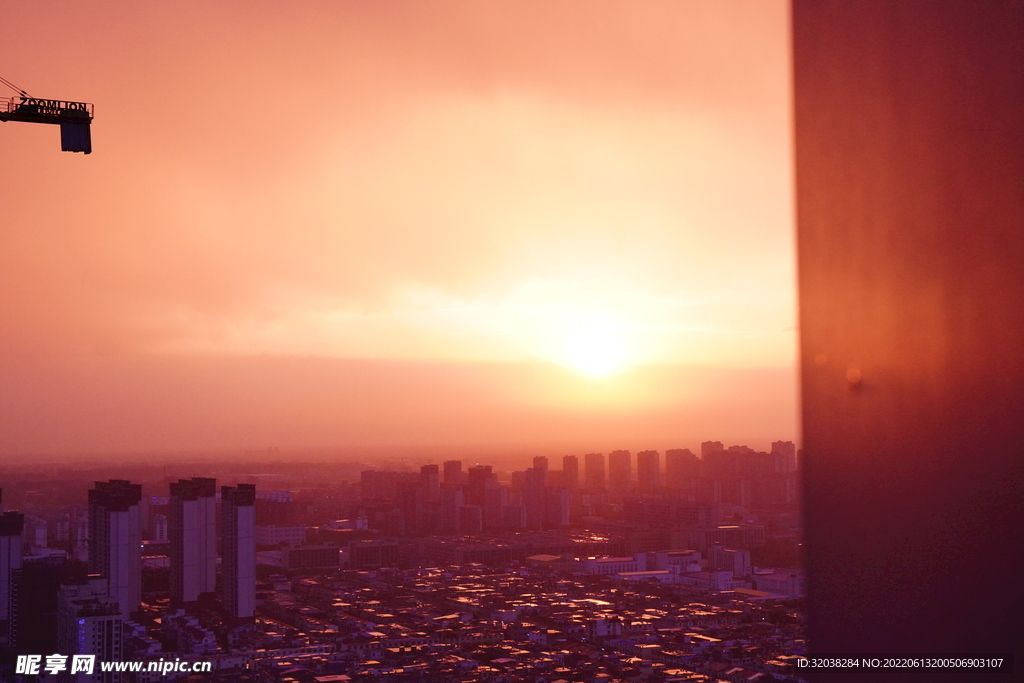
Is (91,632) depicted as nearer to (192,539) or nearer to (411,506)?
(192,539)

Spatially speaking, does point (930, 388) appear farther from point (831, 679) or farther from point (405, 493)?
point (405, 493)

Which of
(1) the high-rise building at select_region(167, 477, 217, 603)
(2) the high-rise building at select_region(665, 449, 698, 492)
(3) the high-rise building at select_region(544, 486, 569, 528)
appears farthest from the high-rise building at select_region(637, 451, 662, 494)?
(1) the high-rise building at select_region(167, 477, 217, 603)

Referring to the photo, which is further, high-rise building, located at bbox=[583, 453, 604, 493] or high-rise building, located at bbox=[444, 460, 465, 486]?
high-rise building, located at bbox=[583, 453, 604, 493]

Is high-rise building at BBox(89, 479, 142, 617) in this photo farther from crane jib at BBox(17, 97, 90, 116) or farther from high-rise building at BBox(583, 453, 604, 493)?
high-rise building at BBox(583, 453, 604, 493)

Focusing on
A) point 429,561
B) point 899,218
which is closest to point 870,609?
point 899,218

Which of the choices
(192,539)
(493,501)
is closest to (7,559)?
(192,539)

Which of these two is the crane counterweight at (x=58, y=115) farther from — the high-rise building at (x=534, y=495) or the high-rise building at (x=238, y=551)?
the high-rise building at (x=534, y=495)
